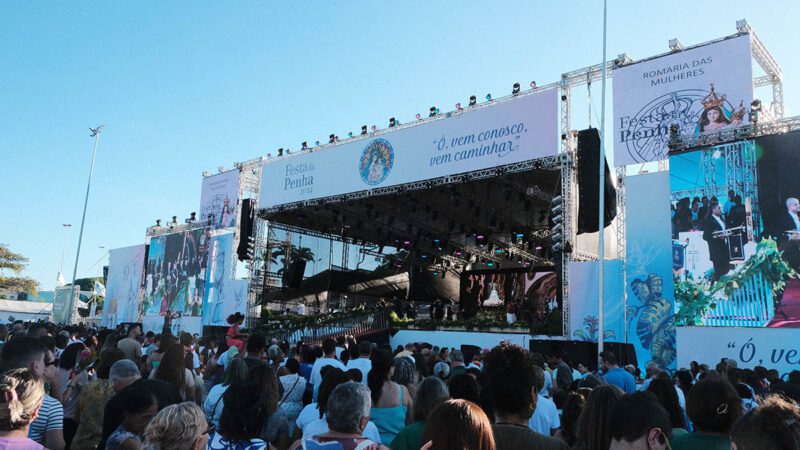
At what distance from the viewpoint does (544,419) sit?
4176 mm

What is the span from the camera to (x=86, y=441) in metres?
4.04

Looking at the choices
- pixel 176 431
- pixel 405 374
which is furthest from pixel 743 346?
pixel 176 431

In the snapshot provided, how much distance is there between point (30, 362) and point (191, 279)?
24.5 metres

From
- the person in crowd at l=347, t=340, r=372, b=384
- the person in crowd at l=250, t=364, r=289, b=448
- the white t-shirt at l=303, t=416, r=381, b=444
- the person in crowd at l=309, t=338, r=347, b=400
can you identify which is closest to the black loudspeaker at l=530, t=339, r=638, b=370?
the person in crowd at l=347, t=340, r=372, b=384

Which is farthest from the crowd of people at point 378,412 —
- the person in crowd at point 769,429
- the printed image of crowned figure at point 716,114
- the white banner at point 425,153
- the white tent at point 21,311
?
the white tent at point 21,311

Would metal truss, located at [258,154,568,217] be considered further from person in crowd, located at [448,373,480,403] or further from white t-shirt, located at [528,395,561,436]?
person in crowd, located at [448,373,480,403]

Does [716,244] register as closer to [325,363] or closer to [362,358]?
[362,358]

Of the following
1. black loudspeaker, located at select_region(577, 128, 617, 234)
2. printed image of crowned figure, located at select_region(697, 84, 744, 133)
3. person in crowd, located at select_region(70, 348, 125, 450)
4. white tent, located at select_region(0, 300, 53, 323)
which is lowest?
person in crowd, located at select_region(70, 348, 125, 450)

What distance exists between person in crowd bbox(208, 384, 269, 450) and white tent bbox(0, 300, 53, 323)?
43332mm

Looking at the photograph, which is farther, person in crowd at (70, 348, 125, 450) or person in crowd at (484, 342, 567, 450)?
person in crowd at (70, 348, 125, 450)

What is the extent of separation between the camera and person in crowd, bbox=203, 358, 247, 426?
13.7 feet

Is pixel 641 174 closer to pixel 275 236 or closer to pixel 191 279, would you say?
pixel 275 236

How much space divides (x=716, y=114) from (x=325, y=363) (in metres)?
11.9

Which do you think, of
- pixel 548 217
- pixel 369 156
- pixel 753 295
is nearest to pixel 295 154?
pixel 369 156
